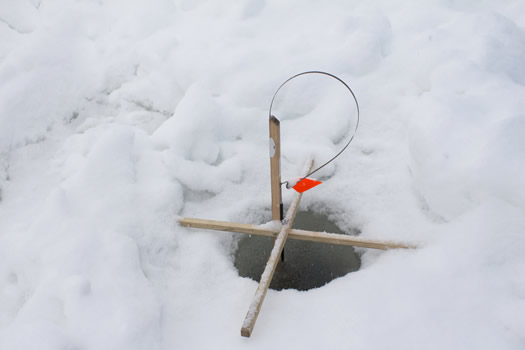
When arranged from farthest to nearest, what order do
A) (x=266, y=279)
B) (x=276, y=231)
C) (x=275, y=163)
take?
(x=276, y=231) < (x=275, y=163) < (x=266, y=279)

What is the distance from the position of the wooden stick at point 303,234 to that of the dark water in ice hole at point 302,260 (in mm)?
170

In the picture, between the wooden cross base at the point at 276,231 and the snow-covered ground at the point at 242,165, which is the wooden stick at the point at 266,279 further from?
the snow-covered ground at the point at 242,165

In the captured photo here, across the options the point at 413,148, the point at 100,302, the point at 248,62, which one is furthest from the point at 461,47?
the point at 100,302

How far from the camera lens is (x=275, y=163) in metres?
2.14

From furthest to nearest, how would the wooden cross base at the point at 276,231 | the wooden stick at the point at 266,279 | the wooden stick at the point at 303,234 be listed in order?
the wooden stick at the point at 303,234 < the wooden cross base at the point at 276,231 < the wooden stick at the point at 266,279

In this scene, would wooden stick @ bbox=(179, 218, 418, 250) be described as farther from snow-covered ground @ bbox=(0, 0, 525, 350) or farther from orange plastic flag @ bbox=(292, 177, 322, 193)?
orange plastic flag @ bbox=(292, 177, 322, 193)

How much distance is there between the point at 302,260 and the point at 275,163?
66cm

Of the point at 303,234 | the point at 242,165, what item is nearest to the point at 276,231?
the point at 303,234

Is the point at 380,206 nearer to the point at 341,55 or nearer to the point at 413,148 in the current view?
the point at 413,148

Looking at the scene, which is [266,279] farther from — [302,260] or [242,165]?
[242,165]

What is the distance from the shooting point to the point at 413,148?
256 centimetres

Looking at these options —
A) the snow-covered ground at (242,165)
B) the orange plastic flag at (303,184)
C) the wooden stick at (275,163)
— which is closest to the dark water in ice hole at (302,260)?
the snow-covered ground at (242,165)

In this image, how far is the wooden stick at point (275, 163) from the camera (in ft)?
6.70

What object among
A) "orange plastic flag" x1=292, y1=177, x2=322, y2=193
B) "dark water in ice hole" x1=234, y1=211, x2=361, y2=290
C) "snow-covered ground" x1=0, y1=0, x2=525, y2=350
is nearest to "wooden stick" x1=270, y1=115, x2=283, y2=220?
"orange plastic flag" x1=292, y1=177, x2=322, y2=193
